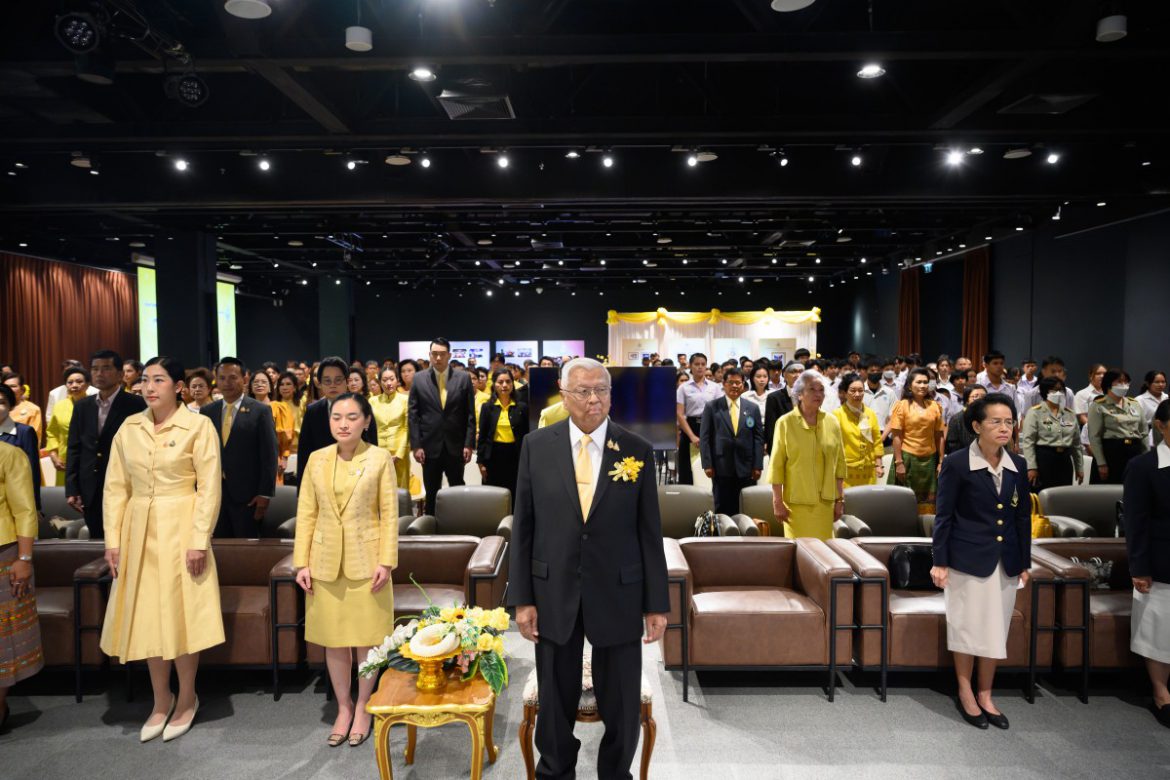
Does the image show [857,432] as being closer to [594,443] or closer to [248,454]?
[594,443]

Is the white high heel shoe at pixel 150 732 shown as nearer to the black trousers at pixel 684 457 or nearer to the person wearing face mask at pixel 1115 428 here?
the black trousers at pixel 684 457

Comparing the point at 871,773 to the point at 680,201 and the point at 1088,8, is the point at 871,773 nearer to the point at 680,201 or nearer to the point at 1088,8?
the point at 1088,8

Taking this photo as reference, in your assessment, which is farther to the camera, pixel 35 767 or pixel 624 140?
pixel 624 140

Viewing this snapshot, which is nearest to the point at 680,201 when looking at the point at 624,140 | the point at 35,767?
the point at 624,140

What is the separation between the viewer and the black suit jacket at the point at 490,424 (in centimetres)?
677

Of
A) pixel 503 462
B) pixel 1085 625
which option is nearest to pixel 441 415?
pixel 503 462

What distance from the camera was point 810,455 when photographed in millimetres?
4547

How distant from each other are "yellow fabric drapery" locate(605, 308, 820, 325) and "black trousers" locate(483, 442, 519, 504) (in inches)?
527

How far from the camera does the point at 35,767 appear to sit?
124 inches

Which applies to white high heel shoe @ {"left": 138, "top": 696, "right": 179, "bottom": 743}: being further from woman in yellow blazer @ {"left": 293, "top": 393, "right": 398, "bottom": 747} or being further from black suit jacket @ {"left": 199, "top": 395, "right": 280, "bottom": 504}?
black suit jacket @ {"left": 199, "top": 395, "right": 280, "bottom": 504}

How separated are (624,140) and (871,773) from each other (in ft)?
18.2

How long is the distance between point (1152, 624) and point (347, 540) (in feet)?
13.1

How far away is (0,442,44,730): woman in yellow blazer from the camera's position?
10.9ft

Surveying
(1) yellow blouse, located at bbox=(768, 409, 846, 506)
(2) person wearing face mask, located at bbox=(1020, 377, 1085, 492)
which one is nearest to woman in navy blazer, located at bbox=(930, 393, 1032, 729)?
(1) yellow blouse, located at bbox=(768, 409, 846, 506)
